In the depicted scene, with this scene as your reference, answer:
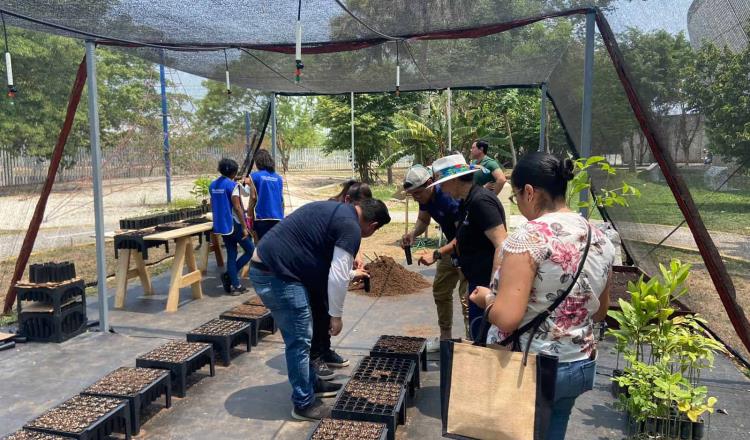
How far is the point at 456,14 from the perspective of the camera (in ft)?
14.6

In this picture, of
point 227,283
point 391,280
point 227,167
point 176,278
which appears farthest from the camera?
point 391,280

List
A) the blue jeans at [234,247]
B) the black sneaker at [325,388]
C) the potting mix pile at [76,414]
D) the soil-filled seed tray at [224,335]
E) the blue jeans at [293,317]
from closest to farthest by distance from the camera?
the potting mix pile at [76,414]
the blue jeans at [293,317]
the black sneaker at [325,388]
the soil-filled seed tray at [224,335]
the blue jeans at [234,247]

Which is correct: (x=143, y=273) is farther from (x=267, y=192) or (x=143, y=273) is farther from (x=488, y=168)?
(x=488, y=168)

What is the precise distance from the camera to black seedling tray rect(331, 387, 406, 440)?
122 inches

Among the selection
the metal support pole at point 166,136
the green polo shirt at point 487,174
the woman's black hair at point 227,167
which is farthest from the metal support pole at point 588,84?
the metal support pole at point 166,136

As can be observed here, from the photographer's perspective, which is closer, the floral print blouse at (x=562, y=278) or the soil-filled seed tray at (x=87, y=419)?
the floral print blouse at (x=562, y=278)

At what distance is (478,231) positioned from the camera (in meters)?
3.37

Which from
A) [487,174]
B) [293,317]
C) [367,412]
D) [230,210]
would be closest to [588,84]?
[487,174]

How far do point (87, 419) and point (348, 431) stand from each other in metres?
1.49

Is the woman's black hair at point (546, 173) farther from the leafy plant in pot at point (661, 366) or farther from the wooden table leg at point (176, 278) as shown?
the wooden table leg at point (176, 278)

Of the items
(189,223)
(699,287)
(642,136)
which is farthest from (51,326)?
(699,287)

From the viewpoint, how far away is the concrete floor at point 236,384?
3.42 m

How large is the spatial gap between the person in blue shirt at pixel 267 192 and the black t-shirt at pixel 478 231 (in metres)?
3.61

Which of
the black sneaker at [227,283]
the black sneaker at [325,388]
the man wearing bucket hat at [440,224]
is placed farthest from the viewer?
the black sneaker at [227,283]
